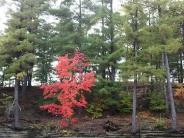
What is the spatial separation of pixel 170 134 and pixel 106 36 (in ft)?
38.2

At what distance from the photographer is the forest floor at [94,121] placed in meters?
29.1

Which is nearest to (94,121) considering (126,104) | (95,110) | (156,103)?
(95,110)

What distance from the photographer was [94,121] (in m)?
31.4

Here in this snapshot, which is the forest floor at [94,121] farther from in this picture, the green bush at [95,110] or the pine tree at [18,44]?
the pine tree at [18,44]

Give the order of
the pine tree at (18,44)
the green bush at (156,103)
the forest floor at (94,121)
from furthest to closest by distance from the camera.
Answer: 1. the green bush at (156,103)
2. the pine tree at (18,44)
3. the forest floor at (94,121)

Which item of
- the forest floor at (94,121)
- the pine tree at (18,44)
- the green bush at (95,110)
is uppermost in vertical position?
the pine tree at (18,44)

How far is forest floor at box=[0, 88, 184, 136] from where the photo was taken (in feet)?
95.3

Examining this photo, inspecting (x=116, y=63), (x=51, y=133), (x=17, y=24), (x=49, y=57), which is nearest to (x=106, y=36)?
(x=116, y=63)

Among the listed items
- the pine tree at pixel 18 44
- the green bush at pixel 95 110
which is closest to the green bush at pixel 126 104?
the green bush at pixel 95 110

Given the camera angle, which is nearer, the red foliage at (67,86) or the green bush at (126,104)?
the red foliage at (67,86)

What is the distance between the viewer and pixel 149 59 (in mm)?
30172

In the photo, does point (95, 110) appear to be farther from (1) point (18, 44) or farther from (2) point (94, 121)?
(1) point (18, 44)

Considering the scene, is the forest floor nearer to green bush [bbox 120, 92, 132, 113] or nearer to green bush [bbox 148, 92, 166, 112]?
green bush [bbox 120, 92, 132, 113]

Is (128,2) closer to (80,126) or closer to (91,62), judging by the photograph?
(91,62)
